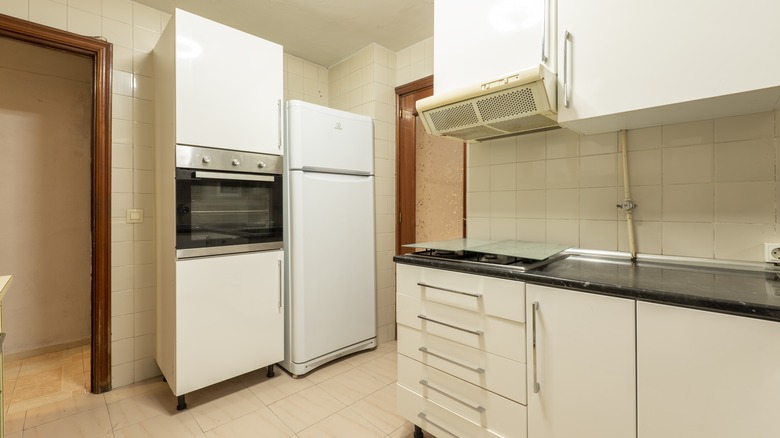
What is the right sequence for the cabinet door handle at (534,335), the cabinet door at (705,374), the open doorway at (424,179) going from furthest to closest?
the open doorway at (424,179) < the cabinet door handle at (534,335) < the cabinet door at (705,374)

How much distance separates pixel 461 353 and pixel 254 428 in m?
1.14

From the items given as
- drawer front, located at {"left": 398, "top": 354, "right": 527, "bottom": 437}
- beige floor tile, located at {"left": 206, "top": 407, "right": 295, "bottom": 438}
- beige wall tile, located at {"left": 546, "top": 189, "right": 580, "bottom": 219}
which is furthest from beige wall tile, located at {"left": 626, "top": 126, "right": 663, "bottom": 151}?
beige floor tile, located at {"left": 206, "top": 407, "right": 295, "bottom": 438}

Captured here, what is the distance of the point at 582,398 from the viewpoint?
3.50ft

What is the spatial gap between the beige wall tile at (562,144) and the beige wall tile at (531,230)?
0.34 m

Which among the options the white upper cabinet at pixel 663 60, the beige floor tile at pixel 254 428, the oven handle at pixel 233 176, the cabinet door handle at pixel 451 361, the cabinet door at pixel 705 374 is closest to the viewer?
the cabinet door at pixel 705 374

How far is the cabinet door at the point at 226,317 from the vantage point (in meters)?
1.79

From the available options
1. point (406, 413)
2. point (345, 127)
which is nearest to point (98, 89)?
point (345, 127)

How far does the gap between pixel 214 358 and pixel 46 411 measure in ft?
2.99

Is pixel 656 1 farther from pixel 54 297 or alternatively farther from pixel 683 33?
pixel 54 297

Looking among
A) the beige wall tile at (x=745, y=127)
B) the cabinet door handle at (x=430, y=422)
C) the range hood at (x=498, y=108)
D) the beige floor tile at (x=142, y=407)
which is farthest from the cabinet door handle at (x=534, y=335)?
the beige floor tile at (x=142, y=407)

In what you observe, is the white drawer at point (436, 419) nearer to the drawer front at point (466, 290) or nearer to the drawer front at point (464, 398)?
the drawer front at point (464, 398)

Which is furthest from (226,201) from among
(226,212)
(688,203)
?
(688,203)

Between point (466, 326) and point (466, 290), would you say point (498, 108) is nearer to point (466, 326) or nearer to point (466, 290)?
point (466, 290)

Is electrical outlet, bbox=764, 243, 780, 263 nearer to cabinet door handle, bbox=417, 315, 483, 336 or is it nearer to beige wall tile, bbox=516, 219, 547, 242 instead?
beige wall tile, bbox=516, 219, 547, 242
